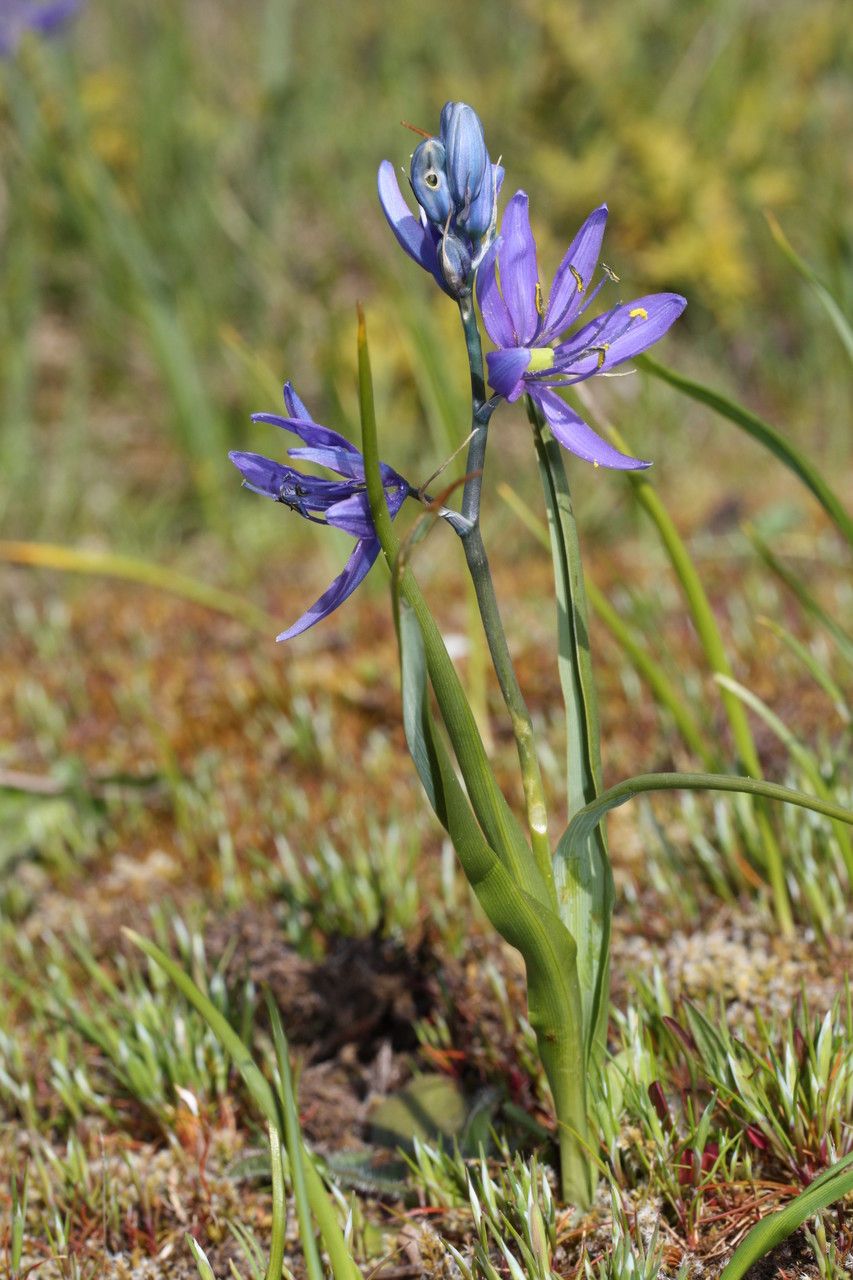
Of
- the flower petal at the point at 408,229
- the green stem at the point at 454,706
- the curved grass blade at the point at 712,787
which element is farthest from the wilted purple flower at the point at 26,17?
the curved grass blade at the point at 712,787

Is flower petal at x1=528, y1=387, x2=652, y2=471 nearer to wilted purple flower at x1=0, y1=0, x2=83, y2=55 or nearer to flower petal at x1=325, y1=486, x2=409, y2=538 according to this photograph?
flower petal at x1=325, y1=486, x2=409, y2=538

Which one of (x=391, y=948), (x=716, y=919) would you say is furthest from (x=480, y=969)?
(x=716, y=919)

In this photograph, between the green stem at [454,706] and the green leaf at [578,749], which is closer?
the green stem at [454,706]

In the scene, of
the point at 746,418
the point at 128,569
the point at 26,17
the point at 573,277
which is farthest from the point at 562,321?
the point at 26,17

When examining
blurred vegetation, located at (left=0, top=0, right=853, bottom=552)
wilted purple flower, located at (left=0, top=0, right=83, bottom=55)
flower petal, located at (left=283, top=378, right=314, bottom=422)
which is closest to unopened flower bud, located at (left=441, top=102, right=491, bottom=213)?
flower petal, located at (left=283, top=378, right=314, bottom=422)

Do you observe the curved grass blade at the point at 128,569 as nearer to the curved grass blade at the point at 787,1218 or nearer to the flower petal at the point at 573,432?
the flower petal at the point at 573,432

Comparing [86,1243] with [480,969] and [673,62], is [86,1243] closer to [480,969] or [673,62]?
[480,969]
